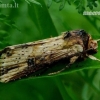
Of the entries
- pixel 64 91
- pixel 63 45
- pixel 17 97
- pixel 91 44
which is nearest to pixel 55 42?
pixel 63 45

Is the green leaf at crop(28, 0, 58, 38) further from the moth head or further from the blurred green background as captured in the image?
the moth head

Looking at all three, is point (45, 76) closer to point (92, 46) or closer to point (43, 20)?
point (92, 46)

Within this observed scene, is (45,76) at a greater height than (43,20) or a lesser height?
lesser

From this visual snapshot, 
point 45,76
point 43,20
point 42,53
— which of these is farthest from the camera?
point 43,20

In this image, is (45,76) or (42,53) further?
(42,53)

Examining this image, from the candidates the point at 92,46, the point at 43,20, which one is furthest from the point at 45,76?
the point at 43,20

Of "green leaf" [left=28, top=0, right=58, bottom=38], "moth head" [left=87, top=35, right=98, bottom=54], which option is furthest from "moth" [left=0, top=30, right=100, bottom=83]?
"green leaf" [left=28, top=0, right=58, bottom=38]

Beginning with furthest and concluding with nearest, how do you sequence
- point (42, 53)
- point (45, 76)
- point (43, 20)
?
point (43, 20)
point (42, 53)
point (45, 76)
